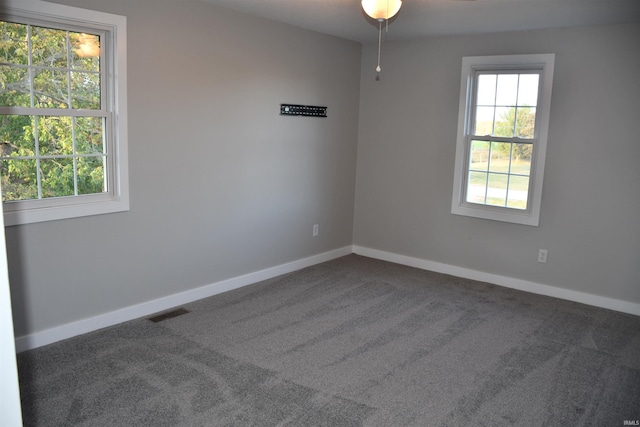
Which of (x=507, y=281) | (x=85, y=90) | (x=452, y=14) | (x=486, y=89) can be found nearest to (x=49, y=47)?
(x=85, y=90)

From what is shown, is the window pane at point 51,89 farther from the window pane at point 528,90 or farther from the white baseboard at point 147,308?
the window pane at point 528,90

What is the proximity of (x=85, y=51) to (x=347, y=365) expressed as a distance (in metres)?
2.75

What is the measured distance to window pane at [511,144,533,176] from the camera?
190 inches

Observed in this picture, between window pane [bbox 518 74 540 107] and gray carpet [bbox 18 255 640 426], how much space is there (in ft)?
6.07

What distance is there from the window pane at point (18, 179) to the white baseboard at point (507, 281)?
12.1ft

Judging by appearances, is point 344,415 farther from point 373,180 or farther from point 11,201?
point 373,180

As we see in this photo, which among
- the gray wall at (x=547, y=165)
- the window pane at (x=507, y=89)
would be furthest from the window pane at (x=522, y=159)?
the window pane at (x=507, y=89)

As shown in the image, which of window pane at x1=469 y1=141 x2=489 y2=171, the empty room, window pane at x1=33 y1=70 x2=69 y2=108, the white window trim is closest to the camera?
the empty room

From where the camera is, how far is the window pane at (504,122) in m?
4.90

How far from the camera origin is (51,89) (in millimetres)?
3352

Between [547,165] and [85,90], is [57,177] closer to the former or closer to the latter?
[85,90]

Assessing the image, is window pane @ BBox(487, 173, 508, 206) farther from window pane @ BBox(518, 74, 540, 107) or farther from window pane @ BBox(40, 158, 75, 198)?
window pane @ BBox(40, 158, 75, 198)

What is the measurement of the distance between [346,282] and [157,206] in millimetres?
1971

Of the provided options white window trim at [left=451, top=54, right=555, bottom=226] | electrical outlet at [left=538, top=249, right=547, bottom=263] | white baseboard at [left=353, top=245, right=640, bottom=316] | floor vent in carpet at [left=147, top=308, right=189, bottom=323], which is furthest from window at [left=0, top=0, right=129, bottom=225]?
electrical outlet at [left=538, top=249, right=547, bottom=263]
